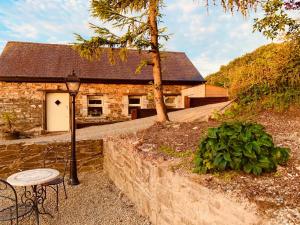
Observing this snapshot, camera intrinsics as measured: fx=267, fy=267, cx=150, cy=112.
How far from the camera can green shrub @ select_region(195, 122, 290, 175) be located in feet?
9.65

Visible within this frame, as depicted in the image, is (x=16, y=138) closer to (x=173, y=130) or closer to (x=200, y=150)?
(x=173, y=130)

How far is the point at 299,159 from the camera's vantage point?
3.40 metres

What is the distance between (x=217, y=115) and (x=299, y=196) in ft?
14.3

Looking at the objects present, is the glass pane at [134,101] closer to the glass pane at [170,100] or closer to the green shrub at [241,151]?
the glass pane at [170,100]

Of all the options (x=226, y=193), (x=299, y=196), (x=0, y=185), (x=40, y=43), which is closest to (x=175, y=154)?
(x=226, y=193)

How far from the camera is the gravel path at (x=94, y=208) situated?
15.0 ft

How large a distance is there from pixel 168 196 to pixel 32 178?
221 cm

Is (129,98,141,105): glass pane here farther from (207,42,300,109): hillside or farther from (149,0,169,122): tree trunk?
(207,42,300,109): hillside

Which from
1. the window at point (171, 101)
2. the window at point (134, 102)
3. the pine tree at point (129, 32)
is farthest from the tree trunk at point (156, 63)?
the window at point (171, 101)

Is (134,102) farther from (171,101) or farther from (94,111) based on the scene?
(94,111)

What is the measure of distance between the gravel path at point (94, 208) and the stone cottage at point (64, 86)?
328 inches

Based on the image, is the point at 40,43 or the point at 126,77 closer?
the point at 126,77

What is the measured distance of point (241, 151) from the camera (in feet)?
9.67

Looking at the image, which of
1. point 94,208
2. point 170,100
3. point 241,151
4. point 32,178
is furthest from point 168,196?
point 170,100
